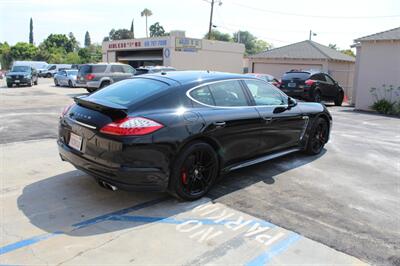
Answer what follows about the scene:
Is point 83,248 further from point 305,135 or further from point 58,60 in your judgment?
point 58,60

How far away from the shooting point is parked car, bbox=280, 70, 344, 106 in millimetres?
16234

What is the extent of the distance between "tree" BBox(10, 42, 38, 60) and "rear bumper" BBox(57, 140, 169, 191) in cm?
8188

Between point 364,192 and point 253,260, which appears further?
point 364,192

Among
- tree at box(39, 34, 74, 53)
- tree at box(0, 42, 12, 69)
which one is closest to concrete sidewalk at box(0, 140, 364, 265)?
tree at box(0, 42, 12, 69)

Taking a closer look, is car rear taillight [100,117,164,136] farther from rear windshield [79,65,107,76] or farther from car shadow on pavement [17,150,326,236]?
rear windshield [79,65,107,76]

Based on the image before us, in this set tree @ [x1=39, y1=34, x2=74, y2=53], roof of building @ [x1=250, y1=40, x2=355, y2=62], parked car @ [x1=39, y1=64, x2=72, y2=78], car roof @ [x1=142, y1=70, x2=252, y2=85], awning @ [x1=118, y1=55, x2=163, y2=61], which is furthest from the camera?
tree @ [x1=39, y1=34, x2=74, y2=53]

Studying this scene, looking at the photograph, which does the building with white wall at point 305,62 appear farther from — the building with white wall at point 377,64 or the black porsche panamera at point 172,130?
the black porsche panamera at point 172,130

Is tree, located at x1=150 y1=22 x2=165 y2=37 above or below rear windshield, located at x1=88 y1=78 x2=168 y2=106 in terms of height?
A: above

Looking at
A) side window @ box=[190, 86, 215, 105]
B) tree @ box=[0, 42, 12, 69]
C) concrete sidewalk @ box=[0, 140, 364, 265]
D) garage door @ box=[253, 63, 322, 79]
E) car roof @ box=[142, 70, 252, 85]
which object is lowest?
concrete sidewalk @ box=[0, 140, 364, 265]

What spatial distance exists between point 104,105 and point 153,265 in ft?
6.32

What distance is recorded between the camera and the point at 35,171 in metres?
5.57

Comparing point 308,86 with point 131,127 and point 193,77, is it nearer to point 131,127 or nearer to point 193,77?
point 193,77

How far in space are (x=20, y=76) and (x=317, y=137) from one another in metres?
24.6

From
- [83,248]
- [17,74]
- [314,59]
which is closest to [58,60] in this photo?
[17,74]
